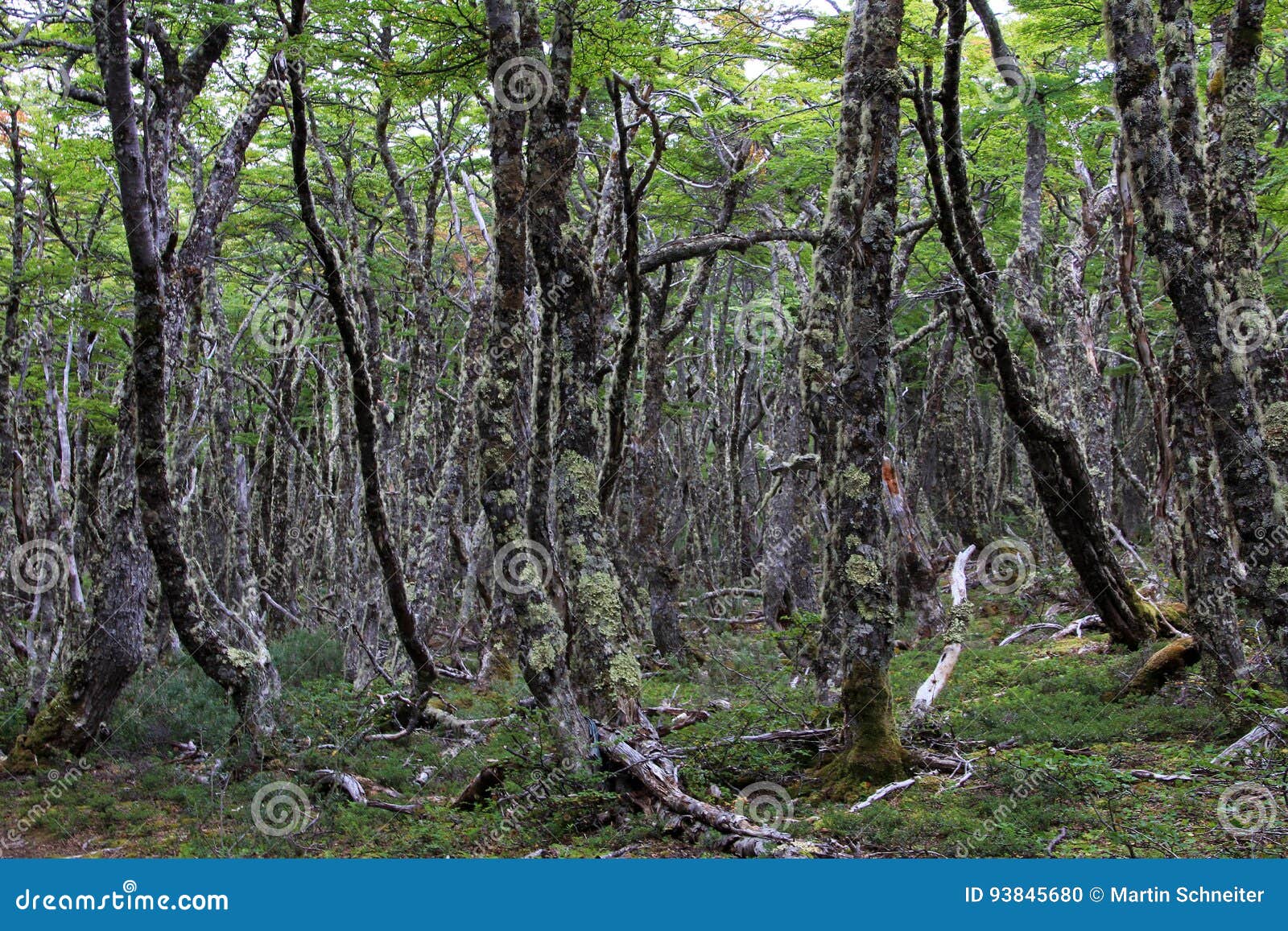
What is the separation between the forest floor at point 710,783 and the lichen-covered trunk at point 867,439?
1.38ft

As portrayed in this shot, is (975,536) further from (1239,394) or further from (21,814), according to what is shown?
(21,814)

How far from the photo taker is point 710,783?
6.30 meters

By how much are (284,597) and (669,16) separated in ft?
41.6

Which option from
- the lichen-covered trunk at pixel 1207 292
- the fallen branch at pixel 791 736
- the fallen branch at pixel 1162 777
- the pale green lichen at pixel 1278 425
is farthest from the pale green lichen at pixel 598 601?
the pale green lichen at pixel 1278 425

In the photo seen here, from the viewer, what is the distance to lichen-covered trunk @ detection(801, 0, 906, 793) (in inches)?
237

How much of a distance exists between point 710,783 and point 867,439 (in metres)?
2.33

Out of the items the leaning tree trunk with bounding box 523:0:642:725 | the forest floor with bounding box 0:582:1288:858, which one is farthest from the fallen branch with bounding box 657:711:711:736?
the leaning tree trunk with bounding box 523:0:642:725

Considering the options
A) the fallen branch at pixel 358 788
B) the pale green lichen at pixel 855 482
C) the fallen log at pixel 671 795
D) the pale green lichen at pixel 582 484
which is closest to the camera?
the fallen log at pixel 671 795

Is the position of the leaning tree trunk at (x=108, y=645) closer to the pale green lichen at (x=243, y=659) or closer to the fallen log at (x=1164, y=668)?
the pale green lichen at (x=243, y=659)

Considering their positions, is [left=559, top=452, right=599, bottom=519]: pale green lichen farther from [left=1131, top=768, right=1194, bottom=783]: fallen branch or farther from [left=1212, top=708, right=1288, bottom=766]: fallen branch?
[left=1212, top=708, right=1288, bottom=766]: fallen branch

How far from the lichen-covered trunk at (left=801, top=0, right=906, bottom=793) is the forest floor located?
421mm

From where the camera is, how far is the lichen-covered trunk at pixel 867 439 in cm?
602

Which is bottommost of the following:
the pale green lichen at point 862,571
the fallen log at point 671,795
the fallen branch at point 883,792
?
the fallen branch at point 883,792

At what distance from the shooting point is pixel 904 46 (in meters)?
8.23
